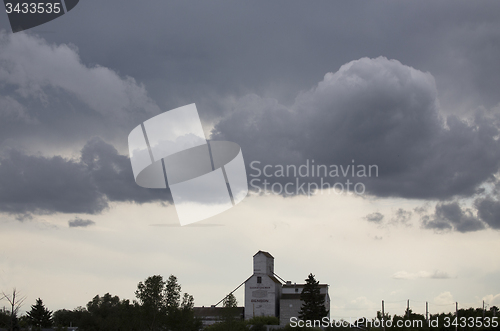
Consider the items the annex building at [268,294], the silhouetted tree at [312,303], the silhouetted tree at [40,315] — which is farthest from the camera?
the silhouetted tree at [40,315]

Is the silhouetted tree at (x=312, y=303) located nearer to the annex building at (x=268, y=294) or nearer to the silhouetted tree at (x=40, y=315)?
the annex building at (x=268, y=294)

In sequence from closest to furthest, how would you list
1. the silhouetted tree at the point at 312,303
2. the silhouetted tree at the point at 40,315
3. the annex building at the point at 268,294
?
the silhouetted tree at the point at 312,303
the annex building at the point at 268,294
the silhouetted tree at the point at 40,315

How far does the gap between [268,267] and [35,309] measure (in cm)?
5744

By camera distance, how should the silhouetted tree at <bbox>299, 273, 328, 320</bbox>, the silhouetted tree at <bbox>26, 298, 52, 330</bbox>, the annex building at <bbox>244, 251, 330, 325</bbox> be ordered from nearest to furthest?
the silhouetted tree at <bbox>299, 273, 328, 320</bbox> < the annex building at <bbox>244, 251, 330, 325</bbox> < the silhouetted tree at <bbox>26, 298, 52, 330</bbox>

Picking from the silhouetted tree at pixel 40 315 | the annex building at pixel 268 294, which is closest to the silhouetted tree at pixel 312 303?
the annex building at pixel 268 294

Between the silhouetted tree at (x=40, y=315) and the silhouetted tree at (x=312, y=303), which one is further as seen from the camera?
the silhouetted tree at (x=40, y=315)

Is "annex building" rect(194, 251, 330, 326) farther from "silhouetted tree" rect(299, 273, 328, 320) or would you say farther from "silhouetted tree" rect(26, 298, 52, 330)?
"silhouetted tree" rect(26, 298, 52, 330)

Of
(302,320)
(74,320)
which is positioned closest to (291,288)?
(302,320)

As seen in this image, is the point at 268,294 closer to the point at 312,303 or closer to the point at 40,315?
the point at 312,303

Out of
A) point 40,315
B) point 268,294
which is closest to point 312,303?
point 268,294

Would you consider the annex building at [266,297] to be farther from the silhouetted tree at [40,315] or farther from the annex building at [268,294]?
the silhouetted tree at [40,315]

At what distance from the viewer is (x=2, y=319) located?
69.4 meters

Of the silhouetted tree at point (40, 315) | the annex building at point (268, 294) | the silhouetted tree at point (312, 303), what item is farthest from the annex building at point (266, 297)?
the silhouetted tree at point (40, 315)

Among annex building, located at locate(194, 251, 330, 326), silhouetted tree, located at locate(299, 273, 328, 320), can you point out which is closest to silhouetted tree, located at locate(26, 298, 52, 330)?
annex building, located at locate(194, 251, 330, 326)
